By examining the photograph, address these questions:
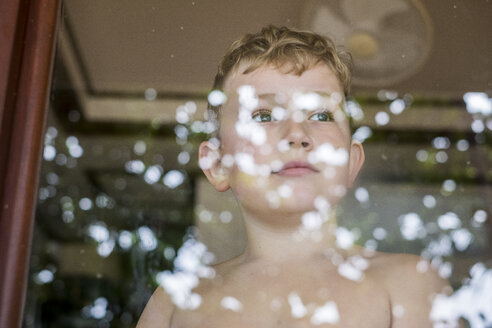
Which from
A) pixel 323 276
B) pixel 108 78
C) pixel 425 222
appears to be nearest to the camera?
pixel 323 276

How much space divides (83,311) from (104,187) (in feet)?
0.88

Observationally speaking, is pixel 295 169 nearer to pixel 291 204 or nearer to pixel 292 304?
pixel 291 204

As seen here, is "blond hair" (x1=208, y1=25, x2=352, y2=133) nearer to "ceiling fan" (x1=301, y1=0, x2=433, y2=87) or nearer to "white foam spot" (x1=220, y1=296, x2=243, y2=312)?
"ceiling fan" (x1=301, y1=0, x2=433, y2=87)

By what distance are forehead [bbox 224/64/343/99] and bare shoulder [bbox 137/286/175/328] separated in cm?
41

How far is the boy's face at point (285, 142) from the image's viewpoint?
108 centimetres

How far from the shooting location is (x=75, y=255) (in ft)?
4.01

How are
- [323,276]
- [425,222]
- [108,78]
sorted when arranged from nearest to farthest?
1. [323,276]
2. [425,222]
3. [108,78]

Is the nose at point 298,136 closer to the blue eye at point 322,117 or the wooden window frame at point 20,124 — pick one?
the blue eye at point 322,117

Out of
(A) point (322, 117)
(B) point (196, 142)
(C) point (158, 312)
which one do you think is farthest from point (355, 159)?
(C) point (158, 312)

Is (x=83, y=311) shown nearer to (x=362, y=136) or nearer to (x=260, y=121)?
(x=260, y=121)

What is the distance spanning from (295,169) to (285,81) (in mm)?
174

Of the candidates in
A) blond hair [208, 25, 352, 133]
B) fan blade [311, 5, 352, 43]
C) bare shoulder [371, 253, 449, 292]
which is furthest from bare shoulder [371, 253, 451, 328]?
fan blade [311, 5, 352, 43]

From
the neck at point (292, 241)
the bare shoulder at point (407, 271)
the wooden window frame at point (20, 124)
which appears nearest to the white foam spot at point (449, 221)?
the bare shoulder at point (407, 271)

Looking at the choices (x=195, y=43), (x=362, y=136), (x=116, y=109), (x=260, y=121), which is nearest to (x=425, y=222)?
(x=362, y=136)
